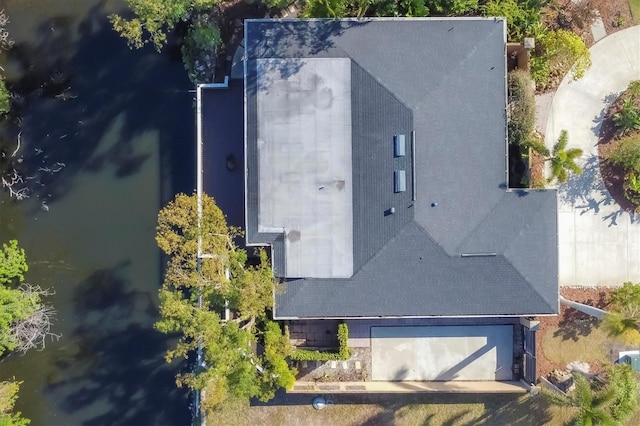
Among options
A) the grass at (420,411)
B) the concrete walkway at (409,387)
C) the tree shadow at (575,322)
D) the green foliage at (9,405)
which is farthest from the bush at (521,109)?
the green foliage at (9,405)

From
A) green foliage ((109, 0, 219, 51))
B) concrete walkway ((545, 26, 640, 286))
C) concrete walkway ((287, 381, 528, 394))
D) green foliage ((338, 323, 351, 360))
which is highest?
green foliage ((109, 0, 219, 51))

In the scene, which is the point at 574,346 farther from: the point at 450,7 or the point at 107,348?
the point at 107,348

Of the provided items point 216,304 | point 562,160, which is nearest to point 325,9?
point 562,160

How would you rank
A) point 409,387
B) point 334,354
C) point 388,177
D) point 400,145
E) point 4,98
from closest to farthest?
point 400,145, point 388,177, point 334,354, point 4,98, point 409,387

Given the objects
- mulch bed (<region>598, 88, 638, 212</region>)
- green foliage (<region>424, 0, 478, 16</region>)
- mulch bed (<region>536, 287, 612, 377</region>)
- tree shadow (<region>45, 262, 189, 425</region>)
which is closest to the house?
green foliage (<region>424, 0, 478, 16</region>)

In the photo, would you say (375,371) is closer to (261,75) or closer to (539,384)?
(539,384)

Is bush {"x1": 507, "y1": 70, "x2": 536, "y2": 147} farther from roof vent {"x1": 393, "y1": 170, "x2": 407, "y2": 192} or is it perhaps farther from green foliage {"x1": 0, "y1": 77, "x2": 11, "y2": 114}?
green foliage {"x1": 0, "y1": 77, "x2": 11, "y2": 114}
